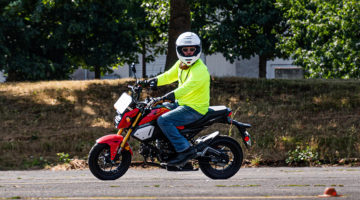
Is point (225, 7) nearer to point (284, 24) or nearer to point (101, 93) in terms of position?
point (284, 24)

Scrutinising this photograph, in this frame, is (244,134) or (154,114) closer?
(154,114)

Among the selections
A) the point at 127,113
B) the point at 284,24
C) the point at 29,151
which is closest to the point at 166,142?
the point at 127,113

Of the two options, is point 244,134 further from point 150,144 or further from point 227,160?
point 150,144

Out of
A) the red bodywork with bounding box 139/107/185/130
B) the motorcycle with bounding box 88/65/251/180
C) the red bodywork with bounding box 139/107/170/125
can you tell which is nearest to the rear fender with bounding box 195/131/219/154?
the motorcycle with bounding box 88/65/251/180

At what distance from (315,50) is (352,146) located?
27.8ft

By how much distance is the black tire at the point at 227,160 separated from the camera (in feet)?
26.9

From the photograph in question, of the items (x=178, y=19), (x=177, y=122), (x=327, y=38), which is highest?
(x=178, y=19)

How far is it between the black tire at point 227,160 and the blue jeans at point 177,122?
0.47 m

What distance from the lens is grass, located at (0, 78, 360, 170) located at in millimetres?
12336

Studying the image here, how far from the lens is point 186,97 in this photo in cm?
804

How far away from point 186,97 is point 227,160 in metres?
1.12

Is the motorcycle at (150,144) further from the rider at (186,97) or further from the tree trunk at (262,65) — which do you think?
the tree trunk at (262,65)

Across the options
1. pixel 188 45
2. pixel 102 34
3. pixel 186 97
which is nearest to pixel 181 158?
pixel 186 97

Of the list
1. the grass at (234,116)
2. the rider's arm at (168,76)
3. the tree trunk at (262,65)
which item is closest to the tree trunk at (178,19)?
the grass at (234,116)
